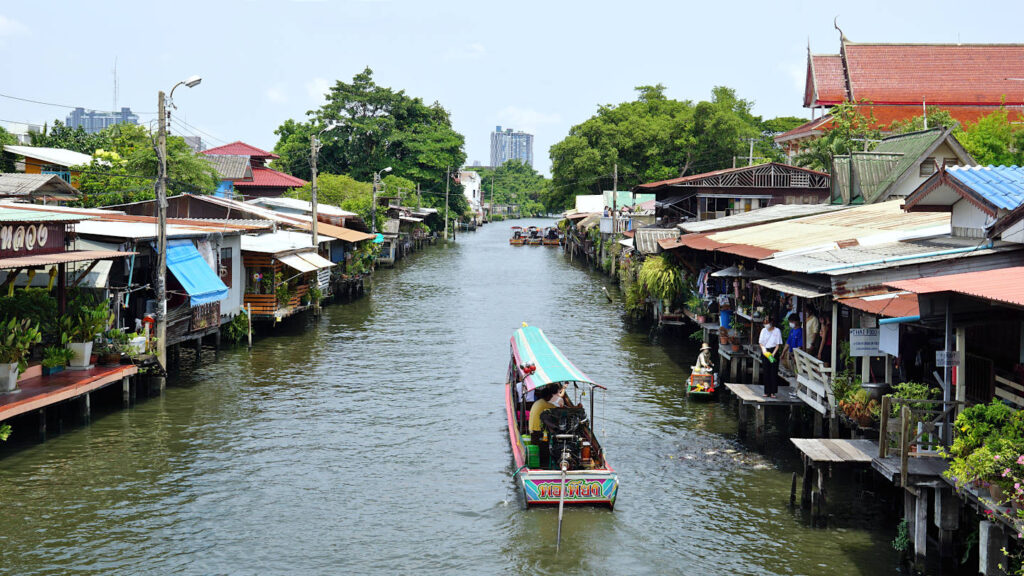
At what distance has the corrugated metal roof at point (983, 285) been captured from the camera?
10.9 metres

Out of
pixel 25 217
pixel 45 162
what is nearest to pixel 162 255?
pixel 25 217

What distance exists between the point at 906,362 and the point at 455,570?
851 centimetres

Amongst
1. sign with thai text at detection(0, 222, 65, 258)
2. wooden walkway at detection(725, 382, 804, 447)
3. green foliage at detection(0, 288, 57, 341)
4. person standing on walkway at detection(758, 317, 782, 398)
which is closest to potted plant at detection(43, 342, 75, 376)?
green foliage at detection(0, 288, 57, 341)

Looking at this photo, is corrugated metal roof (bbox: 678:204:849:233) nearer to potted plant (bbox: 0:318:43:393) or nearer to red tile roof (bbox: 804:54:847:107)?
potted plant (bbox: 0:318:43:393)

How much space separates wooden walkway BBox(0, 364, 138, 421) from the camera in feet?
57.0

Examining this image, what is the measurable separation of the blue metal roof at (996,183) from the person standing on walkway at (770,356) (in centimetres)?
488

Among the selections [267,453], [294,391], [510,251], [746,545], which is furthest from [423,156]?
[746,545]

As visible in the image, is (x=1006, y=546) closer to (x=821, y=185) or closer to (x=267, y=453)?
(x=267, y=453)

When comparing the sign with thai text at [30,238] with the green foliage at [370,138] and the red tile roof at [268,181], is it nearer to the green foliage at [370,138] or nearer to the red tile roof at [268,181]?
the red tile roof at [268,181]

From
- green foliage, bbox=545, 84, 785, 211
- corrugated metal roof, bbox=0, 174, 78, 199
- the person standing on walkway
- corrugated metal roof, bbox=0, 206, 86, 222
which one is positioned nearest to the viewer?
corrugated metal roof, bbox=0, 206, 86, 222

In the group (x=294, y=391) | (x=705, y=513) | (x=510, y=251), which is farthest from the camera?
(x=510, y=251)

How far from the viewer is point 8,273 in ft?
66.8

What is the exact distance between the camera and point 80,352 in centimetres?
2094

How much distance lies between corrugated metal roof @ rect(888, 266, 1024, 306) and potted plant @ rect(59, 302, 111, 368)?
56.2 ft
